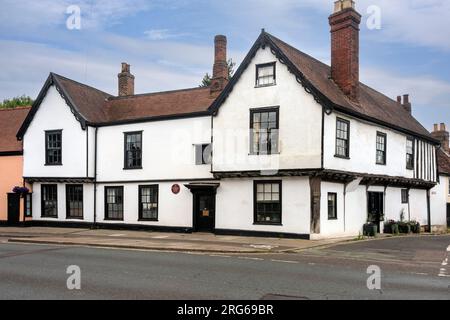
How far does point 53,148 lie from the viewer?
95.2 ft

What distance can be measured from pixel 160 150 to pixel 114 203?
4471mm

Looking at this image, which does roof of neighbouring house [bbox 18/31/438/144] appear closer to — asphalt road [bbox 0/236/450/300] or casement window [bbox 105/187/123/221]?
casement window [bbox 105/187/123/221]

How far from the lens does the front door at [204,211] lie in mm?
24672

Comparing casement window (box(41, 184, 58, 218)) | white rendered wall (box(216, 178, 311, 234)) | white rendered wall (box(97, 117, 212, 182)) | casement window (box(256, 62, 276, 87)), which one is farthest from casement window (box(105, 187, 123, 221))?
casement window (box(256, 62, 276, 87))

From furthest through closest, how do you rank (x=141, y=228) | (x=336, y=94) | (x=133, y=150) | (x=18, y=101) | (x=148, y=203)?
(x=18, y=101)
(x=133, y=150)
(x=148, y=203)
(x=141, y=228)
(x=336, y=94)

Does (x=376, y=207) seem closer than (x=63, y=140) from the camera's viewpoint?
Yes

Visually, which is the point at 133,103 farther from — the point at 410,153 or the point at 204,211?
the point at 410,153

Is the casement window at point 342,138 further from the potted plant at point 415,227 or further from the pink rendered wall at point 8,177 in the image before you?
the pink rendered wall at point 8,177

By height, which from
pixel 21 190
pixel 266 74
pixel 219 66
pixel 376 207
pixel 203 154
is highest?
pixel 219 66

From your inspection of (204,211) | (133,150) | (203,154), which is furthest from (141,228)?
(203,154)

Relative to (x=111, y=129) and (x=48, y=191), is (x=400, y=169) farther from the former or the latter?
(x=48, y=191)

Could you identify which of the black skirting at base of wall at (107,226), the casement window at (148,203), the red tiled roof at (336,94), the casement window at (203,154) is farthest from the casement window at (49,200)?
the red tiled roof at (336,94)

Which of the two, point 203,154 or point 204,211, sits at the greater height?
point 203,154
